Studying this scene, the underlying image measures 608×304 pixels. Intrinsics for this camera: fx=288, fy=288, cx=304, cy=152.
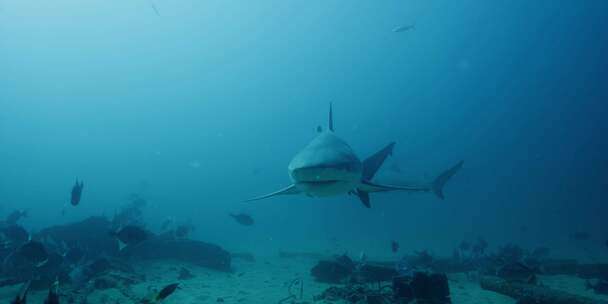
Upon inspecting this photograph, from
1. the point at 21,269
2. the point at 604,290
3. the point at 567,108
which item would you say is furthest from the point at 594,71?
the point at 21,269

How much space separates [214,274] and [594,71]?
282ft

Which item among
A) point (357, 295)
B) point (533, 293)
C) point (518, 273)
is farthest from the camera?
point (518, 273)

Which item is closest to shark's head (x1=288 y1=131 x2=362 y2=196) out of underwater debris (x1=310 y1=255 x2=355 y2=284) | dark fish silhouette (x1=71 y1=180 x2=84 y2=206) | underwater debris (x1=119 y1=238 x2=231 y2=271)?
underwater debris (x1=310 y1=255 x2=355 y2=284)

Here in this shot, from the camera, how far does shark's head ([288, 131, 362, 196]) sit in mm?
3652

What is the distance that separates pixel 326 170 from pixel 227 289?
7036mm

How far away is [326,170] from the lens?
11.9 ft

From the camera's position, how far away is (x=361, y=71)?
86625 millimetres

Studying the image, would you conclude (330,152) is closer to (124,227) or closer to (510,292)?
(124,227)

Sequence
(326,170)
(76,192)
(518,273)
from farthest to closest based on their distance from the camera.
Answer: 1. (518,273)
2. (76,192)
3. (326,170)

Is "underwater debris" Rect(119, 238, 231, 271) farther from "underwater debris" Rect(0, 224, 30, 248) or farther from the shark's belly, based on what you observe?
the shark's belly

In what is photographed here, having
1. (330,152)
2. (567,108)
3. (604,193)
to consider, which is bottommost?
(330,152)

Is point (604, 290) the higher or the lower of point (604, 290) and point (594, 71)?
the lower

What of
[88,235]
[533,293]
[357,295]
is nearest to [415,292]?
[357,295]

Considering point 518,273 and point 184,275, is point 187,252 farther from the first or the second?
point 518,273
